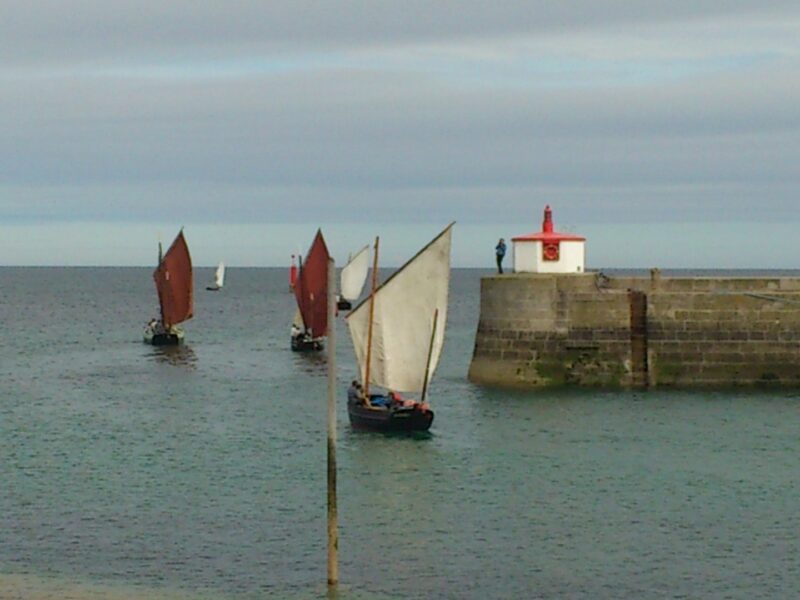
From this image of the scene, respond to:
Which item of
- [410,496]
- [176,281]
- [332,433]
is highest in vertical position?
[176,281]

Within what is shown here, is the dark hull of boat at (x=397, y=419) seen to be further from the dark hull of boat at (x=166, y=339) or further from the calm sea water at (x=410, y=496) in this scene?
the dark hull of boat at (x=166, y=339)

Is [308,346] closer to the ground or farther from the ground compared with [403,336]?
closer to the ground

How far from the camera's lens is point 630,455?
124 ft

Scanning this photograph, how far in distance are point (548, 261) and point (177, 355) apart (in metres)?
30.7

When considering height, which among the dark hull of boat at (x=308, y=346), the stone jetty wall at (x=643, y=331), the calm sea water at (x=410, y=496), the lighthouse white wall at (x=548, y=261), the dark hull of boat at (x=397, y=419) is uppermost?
the lighthouse white wall at (x=548, y=261)

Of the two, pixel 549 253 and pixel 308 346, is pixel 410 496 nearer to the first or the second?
pixel 549 253

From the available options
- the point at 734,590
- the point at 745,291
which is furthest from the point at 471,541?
the point at 745,291

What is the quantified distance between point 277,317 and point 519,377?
2960 inches

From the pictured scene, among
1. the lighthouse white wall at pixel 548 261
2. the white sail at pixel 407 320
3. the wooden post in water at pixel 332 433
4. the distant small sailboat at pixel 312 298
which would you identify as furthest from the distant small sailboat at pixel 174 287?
the wooden post in water at pixel 332 433

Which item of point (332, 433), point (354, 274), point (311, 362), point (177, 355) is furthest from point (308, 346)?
point (332, 433)

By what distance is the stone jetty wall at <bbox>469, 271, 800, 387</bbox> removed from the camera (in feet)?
154

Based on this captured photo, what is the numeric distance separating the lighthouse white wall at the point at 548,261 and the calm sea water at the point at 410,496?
173 inches

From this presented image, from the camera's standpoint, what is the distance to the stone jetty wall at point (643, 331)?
154ft

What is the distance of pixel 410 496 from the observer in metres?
32.7
